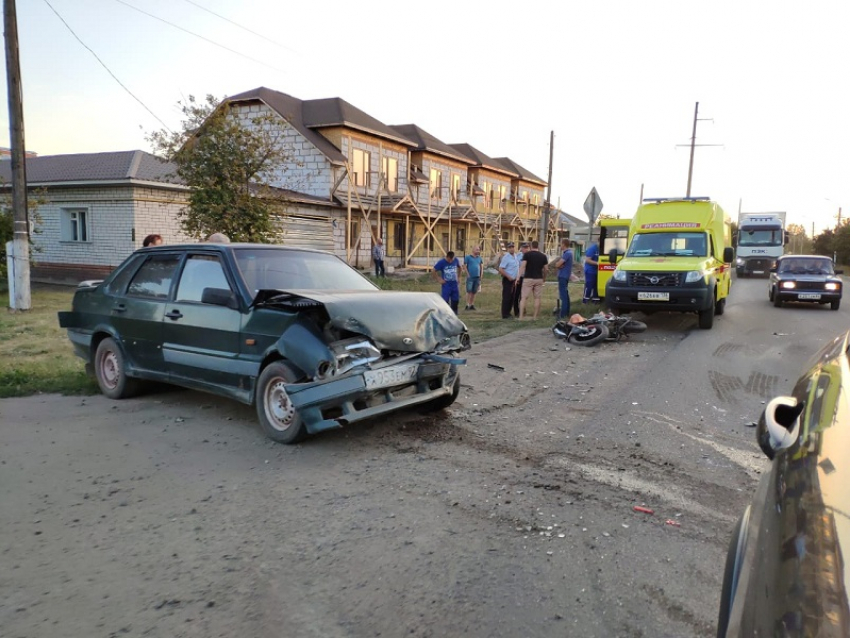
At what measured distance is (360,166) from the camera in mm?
29812

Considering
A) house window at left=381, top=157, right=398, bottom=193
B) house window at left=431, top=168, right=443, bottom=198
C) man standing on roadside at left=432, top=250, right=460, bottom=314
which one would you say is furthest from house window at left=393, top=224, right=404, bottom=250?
man standing on roadside at left=432, top=250, right=460, bottom=314

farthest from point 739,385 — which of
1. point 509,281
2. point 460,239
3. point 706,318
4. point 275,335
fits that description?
point 460,239

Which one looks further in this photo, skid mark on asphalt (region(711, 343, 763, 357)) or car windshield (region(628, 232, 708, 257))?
car windshield (region(628, 232, 708, 257))

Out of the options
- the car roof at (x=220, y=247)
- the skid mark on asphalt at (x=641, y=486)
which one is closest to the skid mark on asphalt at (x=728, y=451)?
the skid mark on asphalt at (x=641, y=486)

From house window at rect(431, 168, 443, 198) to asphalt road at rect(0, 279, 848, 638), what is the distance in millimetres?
30545

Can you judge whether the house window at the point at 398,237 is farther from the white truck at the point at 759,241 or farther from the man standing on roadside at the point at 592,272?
the man standing on roadside at the point at 592,272

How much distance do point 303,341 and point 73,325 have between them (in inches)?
147

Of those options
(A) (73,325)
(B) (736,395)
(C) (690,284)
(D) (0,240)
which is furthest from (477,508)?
(D) (0,240)

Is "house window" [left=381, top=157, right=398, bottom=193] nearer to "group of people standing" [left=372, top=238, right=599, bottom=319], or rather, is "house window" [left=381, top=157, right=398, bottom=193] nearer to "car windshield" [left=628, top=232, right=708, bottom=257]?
"group of people standing" [left=372, top=238, right=599, bottom=319]

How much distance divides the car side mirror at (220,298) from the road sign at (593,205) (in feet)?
39.1

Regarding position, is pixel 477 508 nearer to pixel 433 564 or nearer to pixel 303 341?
pixel 433 564

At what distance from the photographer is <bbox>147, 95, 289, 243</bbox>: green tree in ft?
44.6

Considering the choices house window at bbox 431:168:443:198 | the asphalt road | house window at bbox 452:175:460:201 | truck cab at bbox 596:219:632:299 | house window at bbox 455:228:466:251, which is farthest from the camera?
house window at bbox 455:228:466:251

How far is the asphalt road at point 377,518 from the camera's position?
8.80 ft
